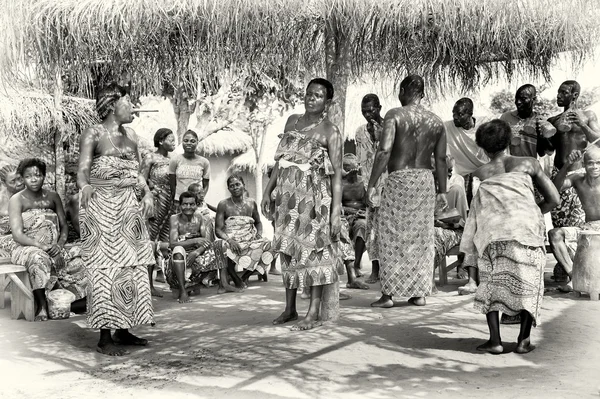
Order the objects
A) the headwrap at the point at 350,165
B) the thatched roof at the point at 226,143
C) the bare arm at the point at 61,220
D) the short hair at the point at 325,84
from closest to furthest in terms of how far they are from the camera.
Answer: the short hair at the point at 325,84 → the bare arm at the point at 61,220 → the headwrap at the point at 350,165 → the thatched roof at the point at 226,143

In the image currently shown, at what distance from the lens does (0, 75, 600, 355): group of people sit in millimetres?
4871

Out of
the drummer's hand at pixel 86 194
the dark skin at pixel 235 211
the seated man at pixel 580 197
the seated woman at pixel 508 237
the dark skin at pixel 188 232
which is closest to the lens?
the seated woman at pixel 508 237

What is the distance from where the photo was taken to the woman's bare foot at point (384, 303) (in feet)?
21.6

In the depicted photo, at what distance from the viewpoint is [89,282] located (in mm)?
5152

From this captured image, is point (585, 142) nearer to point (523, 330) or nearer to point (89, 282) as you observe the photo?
point (523, 330)

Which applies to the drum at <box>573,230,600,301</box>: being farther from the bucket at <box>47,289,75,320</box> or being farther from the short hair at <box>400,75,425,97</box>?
the bucket at <box>47,289,75,320</box>

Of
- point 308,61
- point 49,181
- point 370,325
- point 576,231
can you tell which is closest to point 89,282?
point 370,325

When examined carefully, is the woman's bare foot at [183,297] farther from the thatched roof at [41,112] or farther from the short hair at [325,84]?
the thatched roof at [41,112]

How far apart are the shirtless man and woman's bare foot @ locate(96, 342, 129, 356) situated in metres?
2.49

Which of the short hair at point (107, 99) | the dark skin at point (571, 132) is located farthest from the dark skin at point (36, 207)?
the dark skin at point (571, 132)

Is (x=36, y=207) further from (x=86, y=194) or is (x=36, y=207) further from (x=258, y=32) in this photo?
(x=258, y=32)

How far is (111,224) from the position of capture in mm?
5117

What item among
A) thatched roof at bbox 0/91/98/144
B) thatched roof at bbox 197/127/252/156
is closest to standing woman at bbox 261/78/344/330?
thatched roof at bbox 0/91/98/144

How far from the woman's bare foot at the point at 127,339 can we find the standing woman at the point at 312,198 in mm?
1192
